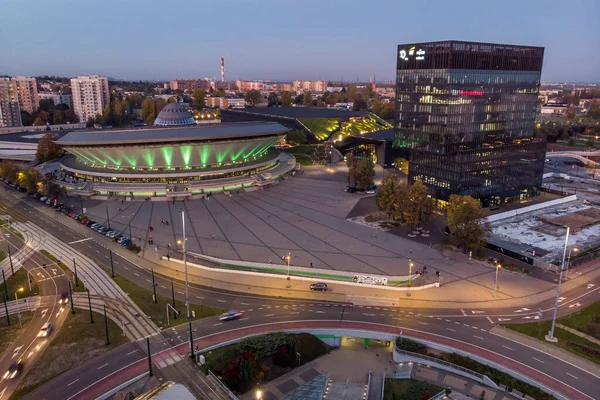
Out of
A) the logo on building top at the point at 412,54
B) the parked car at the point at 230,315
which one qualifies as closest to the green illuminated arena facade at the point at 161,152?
the logo on building top at the point at 412,54

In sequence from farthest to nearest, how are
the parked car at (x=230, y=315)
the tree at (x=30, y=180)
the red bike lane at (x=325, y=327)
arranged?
1. the tree at (x=30, y=180)
2. the parked car at (x=230, y=315)
3. the red bike lane at (x=325, y=327)

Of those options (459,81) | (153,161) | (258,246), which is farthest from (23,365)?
(459,81)

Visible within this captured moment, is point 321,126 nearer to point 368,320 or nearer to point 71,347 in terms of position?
point 368,320

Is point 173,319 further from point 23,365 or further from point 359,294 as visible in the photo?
point 359,294

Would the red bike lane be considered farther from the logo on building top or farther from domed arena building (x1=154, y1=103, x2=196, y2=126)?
domed arena building (x1=154, y1=103, x2=196, y2=126)

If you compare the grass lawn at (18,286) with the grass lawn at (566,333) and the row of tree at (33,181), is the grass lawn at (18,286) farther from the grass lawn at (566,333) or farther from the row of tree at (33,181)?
the grass lawn at (566,333)

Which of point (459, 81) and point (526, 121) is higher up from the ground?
point (459, 81)

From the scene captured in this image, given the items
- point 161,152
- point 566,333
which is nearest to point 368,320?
point 566,333
